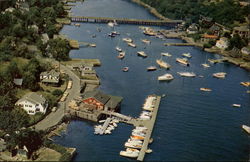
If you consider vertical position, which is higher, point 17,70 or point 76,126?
point 17,70

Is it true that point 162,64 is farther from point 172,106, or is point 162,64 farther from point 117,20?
point 117,20

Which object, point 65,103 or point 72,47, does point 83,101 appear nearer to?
point 65,103

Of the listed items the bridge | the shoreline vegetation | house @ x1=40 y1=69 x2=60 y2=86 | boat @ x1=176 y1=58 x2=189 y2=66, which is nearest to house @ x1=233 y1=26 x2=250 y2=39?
the shoreline vegetation

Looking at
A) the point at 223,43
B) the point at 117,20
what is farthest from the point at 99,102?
the point at 117,20

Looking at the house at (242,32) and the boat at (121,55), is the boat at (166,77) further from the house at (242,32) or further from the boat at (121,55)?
the house at (242,32)

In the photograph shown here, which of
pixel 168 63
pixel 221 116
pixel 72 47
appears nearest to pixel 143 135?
pixel 221 116

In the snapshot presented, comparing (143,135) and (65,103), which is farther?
(65,103)

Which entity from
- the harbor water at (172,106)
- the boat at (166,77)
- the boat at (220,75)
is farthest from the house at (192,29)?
the boat at (166,77)
